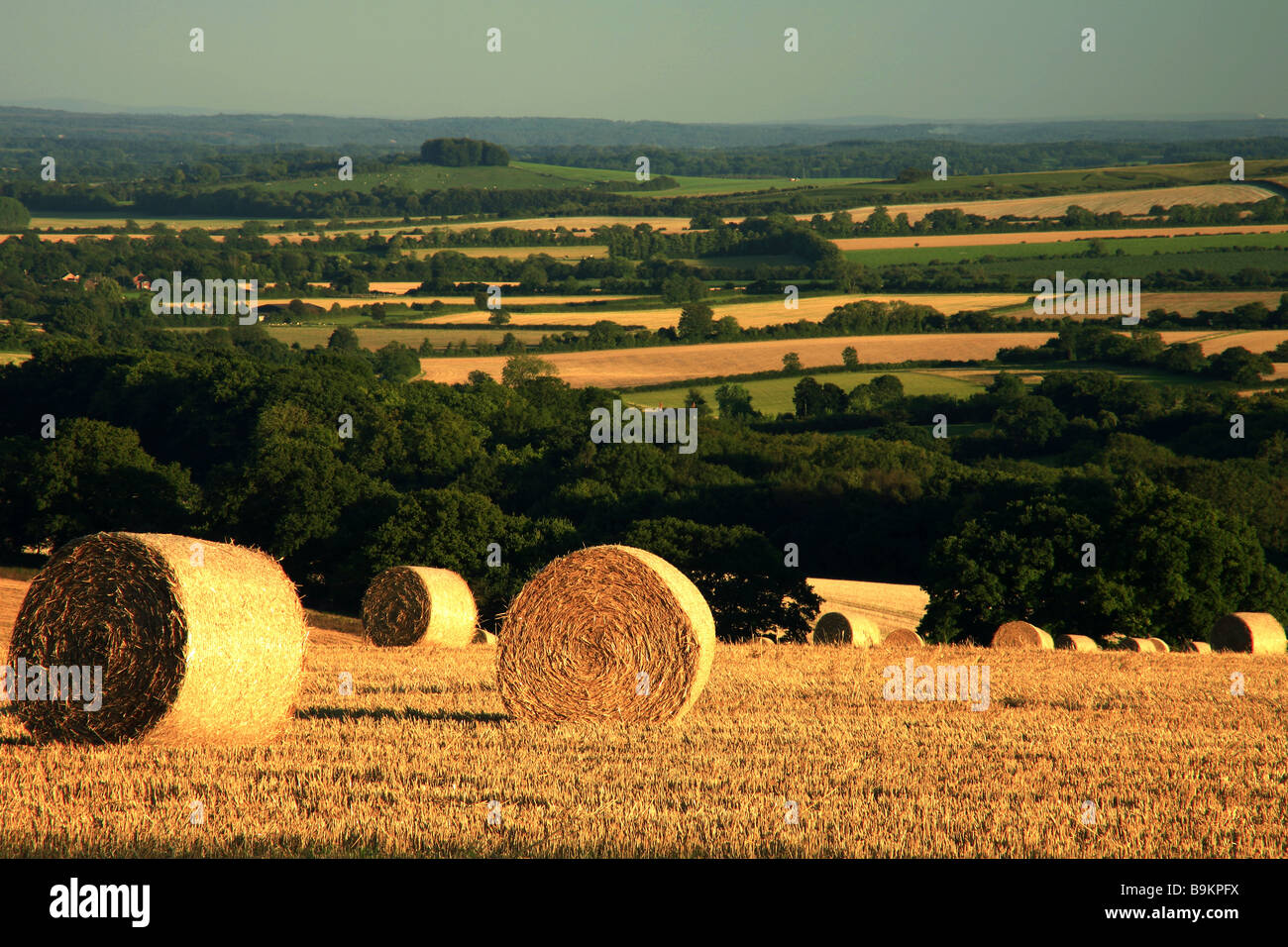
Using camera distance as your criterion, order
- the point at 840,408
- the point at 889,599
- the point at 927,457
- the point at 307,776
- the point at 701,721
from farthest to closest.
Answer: the point at 840,408 < the point at 927,457 < the point at 889,599 < the point at 701,721 < the point at 307,776

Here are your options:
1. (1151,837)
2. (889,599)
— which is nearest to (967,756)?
(1151,837)

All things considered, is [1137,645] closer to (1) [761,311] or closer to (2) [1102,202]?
(1) [761,311]

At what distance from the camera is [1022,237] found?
149750mm

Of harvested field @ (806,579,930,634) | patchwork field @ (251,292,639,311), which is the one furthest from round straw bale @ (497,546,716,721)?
patchwork field @ (251,292,639,311)

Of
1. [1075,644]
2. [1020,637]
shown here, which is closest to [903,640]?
[1020,637]

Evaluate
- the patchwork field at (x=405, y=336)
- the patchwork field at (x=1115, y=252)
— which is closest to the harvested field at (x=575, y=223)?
the patchwork field at (x=1115, y=252)

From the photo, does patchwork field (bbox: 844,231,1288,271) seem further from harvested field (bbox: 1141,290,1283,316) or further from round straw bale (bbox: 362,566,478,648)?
round straw bale (bbox: 362,566,478,648)

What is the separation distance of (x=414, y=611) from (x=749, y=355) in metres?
81.3

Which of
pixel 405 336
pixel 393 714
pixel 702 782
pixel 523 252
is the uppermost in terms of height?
pixel 523 252

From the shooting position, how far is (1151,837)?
33.0ft

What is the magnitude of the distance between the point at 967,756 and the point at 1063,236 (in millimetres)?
141265

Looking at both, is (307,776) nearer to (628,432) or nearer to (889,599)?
(889,599)

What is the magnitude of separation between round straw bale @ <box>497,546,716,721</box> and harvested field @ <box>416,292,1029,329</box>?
101 metres
